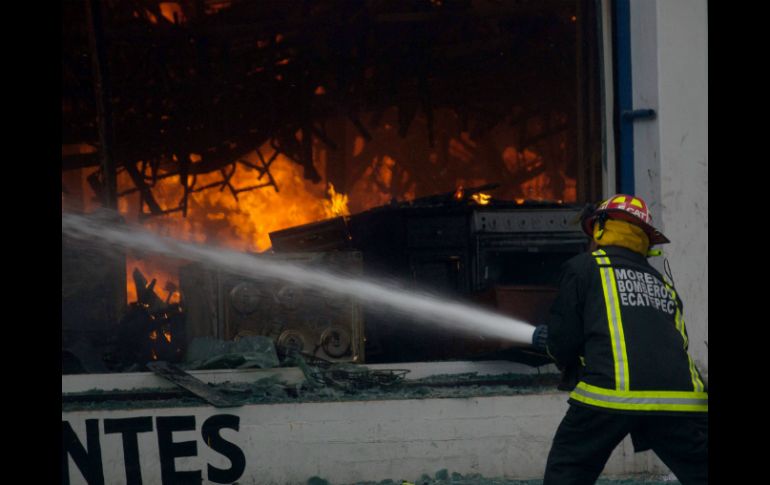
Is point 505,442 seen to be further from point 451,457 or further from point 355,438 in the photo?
point 355,438

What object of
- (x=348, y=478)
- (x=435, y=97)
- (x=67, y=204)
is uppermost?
(x=435, y=97)

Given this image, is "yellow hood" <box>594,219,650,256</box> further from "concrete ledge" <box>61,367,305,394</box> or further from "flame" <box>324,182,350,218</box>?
"flame" <box>324,182,350,218</box>

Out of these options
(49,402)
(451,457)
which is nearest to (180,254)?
(451,457)

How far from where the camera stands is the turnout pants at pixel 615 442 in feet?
13.9

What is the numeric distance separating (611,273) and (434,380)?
2.94 metres

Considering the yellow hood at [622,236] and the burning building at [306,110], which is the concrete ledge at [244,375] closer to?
the yellow hood at [622,236]

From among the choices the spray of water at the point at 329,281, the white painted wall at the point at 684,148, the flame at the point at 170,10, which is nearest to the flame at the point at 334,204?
the flame at the point at 170,10

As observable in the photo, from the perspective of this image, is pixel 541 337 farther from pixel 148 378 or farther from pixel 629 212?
pixel 148 378

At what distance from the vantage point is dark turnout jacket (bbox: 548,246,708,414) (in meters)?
4.21

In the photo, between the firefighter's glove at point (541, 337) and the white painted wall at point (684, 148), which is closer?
the firefighter's glove at point (541, 337)

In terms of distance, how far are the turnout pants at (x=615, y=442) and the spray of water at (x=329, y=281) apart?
1.74 meters

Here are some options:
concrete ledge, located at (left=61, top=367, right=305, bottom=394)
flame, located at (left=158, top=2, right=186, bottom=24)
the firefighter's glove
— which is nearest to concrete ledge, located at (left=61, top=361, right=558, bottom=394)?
concrete ledge, located at (left=61, top=367, right=305, bottom=394)

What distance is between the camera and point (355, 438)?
636 cm

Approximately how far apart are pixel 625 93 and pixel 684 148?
2.01 ft
